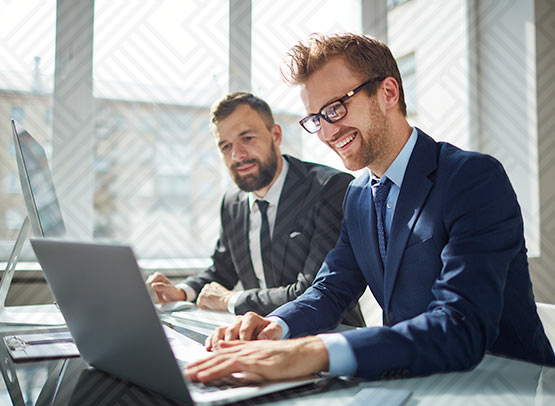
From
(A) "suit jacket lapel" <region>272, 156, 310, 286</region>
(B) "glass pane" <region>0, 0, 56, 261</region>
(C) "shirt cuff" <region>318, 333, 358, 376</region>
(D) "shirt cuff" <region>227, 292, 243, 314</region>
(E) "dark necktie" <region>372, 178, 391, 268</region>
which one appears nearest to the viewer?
(C) "shirt cuff" <region>318, 333, 358, 376</region>

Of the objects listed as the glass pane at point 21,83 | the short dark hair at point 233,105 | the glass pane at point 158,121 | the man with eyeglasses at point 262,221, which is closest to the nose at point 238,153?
the man with eyeglasses at point 262,221

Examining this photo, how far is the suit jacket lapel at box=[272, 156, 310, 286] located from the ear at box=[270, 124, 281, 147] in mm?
308

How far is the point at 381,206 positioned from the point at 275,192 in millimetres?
860

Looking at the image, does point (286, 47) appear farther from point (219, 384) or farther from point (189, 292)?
point (219, 384)

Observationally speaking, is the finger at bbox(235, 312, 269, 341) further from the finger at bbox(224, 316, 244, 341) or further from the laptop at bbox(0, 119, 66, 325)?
the laptop at bbox(0, 119, 66, 325)

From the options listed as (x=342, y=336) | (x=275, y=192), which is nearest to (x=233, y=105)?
(x=275, y=192)

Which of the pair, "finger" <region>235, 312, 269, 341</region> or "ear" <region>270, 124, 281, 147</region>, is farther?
"ear" <region>270, 124, 281, 147</region>

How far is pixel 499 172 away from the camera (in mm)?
959

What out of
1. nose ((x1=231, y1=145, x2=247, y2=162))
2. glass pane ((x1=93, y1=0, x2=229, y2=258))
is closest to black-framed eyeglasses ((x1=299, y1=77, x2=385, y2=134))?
nose ((x1=231, y1=145, x2=247, y2=162))

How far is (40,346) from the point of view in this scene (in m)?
0.87

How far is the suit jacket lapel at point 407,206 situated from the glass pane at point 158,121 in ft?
5.22

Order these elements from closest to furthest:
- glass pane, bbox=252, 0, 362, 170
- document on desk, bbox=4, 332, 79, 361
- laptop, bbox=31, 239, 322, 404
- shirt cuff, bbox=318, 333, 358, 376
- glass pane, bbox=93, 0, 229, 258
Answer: laptop, bbox=31, 239, 322, 404
shirt cuff, bbox=318, 333, 358, 376
document on desk, bbox=4, 332, 79, 361
glass pane, bbox=93, 0, 229, 258
glass pane, bbox=252, 0, 362, 170

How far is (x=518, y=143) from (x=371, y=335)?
3053mm

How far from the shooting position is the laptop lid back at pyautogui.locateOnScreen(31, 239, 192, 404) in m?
0.53
